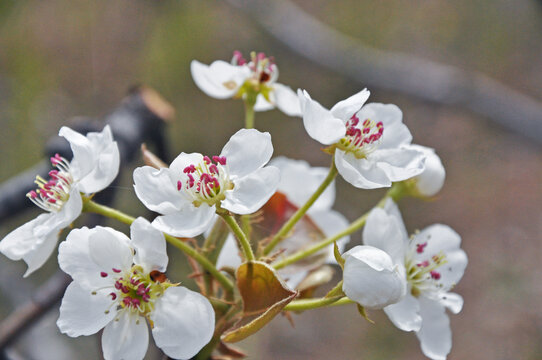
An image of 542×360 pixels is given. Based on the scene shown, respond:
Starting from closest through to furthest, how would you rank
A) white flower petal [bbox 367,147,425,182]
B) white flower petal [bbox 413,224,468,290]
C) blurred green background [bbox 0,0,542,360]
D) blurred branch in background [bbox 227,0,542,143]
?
white flower petal [bbox 367,147,425,182], white flower petal [bbox 413,224,468,290], blurred branch in background [bbox 227,0,542,143], blurred green background [bbox 0,0,542,360]

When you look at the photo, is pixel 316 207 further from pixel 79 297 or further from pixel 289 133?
pixel 289 133

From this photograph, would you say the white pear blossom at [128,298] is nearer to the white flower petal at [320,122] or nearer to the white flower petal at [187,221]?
the white flower petal at [187,221]

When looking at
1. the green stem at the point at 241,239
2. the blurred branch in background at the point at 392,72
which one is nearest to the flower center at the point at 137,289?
the green stem at the point at 241,239

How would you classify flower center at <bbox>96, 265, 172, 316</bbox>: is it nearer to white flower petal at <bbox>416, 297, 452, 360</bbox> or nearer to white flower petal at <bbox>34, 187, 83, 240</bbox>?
white flower petal at <bbox>34, 187, 83, 240</bbox>

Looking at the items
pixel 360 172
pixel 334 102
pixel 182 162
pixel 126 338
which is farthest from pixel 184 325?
pixel 334 102

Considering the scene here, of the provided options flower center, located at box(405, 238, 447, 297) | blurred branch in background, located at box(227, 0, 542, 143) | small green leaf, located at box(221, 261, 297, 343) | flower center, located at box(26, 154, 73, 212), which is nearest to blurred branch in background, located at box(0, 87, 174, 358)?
flower center, located at box(26, 154, 73, 212)

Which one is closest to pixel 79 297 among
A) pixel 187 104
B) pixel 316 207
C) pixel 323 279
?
pixel 323 279

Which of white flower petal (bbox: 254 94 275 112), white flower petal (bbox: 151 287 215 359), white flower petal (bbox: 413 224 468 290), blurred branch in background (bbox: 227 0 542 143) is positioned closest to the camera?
white flower petal (bbox: 151 287 215 359)
